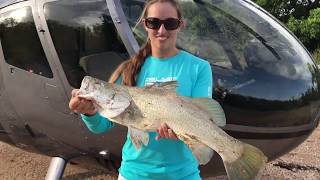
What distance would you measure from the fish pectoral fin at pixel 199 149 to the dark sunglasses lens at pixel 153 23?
0.56 meters

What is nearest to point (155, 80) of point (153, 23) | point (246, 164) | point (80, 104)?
point (153, 23)

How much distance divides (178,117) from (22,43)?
2421mm

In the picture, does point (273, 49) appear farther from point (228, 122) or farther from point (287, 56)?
point (228, 122)

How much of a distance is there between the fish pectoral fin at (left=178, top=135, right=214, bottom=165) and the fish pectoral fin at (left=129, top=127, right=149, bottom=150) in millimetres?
163

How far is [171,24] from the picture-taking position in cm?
251

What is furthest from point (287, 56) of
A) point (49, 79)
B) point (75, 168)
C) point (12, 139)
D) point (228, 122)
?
point (75, 168)

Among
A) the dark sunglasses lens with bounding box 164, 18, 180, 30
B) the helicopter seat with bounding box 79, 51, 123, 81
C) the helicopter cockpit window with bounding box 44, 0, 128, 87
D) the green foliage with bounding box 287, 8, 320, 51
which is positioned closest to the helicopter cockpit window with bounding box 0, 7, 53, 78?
the helicopter cockpit window with bounding box 44, 0, 128, 87

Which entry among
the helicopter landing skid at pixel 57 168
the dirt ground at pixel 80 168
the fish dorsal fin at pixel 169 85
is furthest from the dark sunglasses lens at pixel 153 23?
the dirt ground at pixel 80 168

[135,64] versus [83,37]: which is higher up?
[135,64]

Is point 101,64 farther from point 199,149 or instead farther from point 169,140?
point 199,149

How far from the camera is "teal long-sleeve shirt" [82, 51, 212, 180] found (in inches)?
100

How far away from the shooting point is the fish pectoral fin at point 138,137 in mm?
2371

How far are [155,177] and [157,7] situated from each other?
2.75 feet

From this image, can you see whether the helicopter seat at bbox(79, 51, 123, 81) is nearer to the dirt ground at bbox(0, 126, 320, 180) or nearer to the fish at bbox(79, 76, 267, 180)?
the fish at bbox(79, 76, 267, 180)
